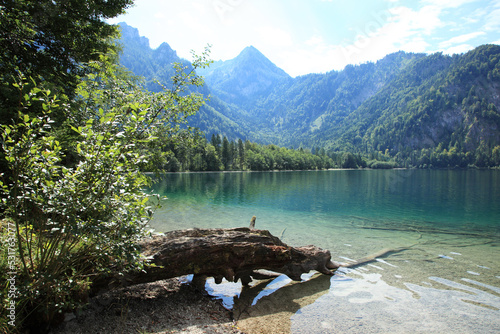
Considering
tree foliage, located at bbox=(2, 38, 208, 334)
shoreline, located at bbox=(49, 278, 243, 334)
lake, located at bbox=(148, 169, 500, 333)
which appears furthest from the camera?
lake, located at bbox=(148, 169, 500, 333)

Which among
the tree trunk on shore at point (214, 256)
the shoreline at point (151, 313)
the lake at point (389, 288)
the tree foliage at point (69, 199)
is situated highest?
the tree foliage at point (69, 199)

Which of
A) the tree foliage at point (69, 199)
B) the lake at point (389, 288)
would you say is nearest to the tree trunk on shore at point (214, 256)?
the lake at point (389, 288)

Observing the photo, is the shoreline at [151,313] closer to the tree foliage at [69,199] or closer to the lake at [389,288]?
the tree foliage at [69,199]

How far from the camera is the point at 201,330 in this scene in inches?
235

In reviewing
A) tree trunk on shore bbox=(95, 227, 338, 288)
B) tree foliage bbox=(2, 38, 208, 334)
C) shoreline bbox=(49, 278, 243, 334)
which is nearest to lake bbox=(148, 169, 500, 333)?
shoreline bbox=(49, 278, 243, 334)

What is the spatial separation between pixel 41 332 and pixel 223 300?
4664mm

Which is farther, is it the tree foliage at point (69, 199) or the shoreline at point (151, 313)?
the shoreline at point (151, 313)

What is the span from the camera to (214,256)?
758cm

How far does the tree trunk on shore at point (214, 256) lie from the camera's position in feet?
22.2

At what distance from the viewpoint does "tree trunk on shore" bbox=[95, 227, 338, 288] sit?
22.2ft

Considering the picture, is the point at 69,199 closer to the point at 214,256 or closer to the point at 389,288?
the point at 214,256

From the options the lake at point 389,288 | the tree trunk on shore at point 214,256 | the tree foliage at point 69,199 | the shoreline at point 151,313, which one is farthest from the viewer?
the lake at point 389,288

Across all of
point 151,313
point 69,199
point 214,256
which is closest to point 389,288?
point 214,256

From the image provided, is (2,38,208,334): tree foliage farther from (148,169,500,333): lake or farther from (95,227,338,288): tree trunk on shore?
(148,169,500,333): lake
